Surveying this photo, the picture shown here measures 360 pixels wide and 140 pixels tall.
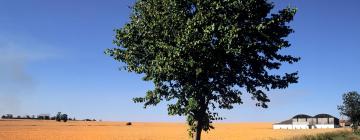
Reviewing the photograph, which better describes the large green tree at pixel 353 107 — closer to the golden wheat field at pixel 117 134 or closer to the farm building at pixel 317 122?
the golden wheat field at pixel 117 134

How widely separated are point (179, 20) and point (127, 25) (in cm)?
418

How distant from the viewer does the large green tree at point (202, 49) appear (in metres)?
28.1

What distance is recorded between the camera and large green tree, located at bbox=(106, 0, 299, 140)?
28109 millimetres

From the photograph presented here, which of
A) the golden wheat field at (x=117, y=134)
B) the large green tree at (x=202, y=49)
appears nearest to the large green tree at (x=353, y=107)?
the golden wheat field at (x=117, y=134)

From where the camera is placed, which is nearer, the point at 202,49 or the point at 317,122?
the point at 202,49

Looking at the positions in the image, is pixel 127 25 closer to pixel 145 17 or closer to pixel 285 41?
pixel 145 17

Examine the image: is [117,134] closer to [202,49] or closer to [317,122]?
[202,49]

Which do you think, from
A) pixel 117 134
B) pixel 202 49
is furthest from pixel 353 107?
pixel 202 49

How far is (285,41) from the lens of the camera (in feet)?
101

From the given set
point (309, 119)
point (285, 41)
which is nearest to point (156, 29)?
point (285, 41)

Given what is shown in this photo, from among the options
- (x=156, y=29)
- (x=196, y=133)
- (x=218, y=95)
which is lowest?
(x=196, y=133)

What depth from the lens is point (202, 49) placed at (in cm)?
2750

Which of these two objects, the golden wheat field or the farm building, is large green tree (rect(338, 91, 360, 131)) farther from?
the farm building

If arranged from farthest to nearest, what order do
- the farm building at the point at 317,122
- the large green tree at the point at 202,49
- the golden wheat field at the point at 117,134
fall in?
the farm building at the point at 317,122 < the golden wheat field at the point at 117,134 < the large green tree at the point at 202,49
